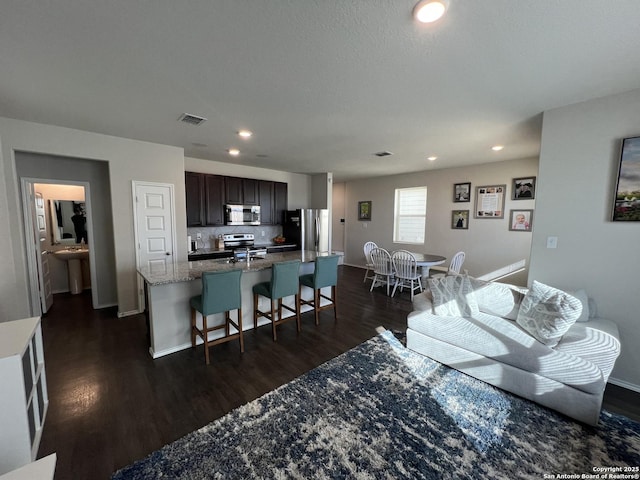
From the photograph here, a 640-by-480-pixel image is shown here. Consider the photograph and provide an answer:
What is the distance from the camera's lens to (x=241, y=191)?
5512 millimetres

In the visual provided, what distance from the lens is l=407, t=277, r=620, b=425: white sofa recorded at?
6.36 ft

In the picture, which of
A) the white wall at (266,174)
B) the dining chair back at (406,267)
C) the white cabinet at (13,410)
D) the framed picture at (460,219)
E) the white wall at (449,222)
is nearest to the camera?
the white cabinet at (13,410)

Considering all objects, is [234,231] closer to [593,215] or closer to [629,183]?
[593,215]

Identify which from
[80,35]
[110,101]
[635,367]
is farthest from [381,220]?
[80,35]

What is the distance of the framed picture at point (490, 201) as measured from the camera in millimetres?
5246

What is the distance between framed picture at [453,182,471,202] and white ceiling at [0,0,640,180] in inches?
93.7

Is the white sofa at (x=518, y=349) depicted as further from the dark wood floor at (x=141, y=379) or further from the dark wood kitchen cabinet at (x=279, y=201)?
the dark wood kitchen cabinet at (x=279, y=201)

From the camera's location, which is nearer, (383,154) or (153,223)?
(153,223)

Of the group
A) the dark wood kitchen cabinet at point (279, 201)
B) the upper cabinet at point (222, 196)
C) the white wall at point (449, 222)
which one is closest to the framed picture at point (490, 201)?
the white wall at point (449, 222)

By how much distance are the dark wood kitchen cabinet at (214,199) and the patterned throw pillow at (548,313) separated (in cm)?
491

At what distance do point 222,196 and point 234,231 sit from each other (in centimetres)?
88

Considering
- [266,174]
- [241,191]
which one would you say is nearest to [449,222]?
[266,174]

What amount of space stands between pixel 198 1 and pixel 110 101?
6.01ft

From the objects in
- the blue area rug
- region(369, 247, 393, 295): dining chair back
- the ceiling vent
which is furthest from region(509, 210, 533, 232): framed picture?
the blue area rug
